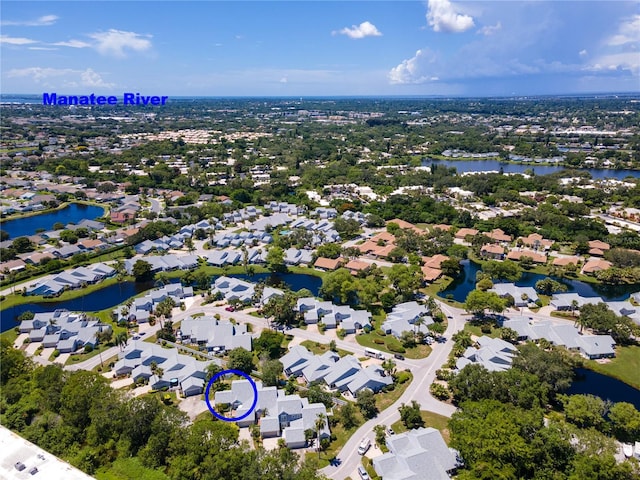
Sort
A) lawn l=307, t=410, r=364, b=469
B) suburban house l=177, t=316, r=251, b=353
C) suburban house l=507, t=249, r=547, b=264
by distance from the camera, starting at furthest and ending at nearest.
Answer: suburban house l=507, t=249, r=547, b=264
suburban house l=177, t=316, r=251, b=353
lawn l=307, t=410, r=364, b=469

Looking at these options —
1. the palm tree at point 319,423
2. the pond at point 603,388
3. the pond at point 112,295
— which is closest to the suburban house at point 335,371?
the palm tree at point 319,423

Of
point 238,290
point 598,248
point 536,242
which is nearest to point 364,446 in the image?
point 238,290

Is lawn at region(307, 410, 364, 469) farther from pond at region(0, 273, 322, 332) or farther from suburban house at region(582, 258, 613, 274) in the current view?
suburban house at region(582, 258, 613, 274)

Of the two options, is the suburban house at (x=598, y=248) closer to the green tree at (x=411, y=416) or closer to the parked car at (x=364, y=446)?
the green tree at (x=411, y=416)

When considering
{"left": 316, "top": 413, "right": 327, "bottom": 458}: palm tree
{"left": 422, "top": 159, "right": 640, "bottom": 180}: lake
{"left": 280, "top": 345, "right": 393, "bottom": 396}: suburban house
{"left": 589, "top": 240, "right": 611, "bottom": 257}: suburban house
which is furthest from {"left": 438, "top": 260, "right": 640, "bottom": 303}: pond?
{"left": 422, "top": 159, "right": 640, "bottom": 180}: lake

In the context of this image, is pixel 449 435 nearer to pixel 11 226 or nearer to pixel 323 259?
pixel 323 259

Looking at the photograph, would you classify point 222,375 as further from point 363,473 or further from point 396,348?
point 396,348

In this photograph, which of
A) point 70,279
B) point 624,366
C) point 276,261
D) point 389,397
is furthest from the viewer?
point 276,261
